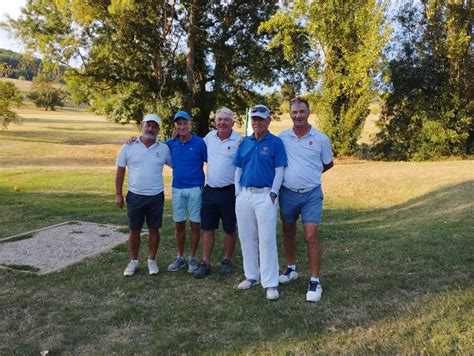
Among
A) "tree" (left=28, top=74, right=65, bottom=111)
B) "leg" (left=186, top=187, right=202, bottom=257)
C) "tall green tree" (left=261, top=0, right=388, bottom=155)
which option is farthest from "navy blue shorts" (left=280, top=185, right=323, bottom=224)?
"tree" (left=28, top=74, right=65, bottom=111)

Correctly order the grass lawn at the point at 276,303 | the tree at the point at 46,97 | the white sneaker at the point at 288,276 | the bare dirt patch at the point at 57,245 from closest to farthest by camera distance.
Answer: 1. the grass lawn at the point at 276,303
2. the white sneaker at the point at 288,276
3. the bare dirt patch at the point at 57,245
4. the tree at the point at 46,97

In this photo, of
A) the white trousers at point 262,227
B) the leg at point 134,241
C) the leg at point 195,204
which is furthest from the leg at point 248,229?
the leg at point 134,241

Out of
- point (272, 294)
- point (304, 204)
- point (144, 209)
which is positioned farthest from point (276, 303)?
point (144, 209)

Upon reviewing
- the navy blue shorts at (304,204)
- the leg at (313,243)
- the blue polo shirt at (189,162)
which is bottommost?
the leg at (313,243)

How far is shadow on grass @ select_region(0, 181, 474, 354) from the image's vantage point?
358cm

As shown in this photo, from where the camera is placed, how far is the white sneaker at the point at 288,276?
194 inches

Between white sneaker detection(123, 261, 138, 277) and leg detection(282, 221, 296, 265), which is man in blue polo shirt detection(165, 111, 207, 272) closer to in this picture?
white sneaker detection(123, 261, 138, 277)

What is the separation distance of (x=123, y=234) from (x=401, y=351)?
5209mm

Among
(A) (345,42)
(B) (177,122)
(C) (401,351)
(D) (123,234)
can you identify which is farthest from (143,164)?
(A) (345,42)

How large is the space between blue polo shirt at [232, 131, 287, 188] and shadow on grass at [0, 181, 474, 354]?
1.16 metres

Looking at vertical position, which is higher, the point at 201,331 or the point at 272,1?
the point at 272,1

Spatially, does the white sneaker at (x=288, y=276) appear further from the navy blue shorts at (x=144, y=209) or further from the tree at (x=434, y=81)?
the tree at (x=434, y=81)

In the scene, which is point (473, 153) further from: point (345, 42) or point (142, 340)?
point (142, 340)

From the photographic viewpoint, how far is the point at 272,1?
23.8 meters
